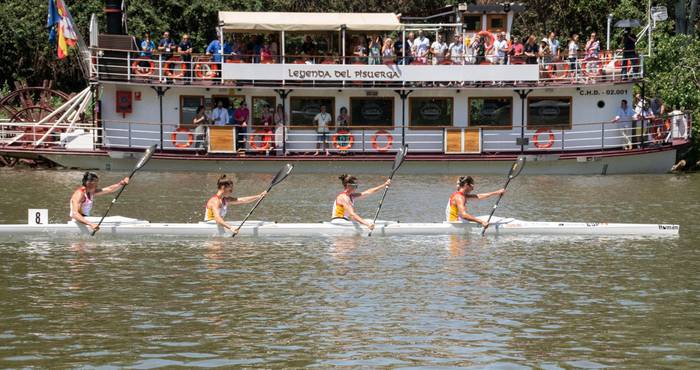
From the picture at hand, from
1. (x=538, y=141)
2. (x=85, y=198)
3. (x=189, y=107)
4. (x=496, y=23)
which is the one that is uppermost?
(x=496, y=23)

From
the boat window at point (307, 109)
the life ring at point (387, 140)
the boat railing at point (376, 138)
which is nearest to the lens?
the boat railing at point (376, 138)

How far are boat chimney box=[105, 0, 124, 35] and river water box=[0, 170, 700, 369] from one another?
10748 millimetres

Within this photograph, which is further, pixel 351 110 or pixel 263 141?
pixel 351 110

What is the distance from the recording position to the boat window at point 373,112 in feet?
119

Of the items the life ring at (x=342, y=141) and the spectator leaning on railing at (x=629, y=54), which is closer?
the spectator leaning on railing at (x=629, y=54)

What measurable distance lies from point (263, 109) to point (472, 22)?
716 cm

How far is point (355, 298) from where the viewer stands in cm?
1752

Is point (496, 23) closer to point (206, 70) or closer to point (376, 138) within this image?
point (376, 138)

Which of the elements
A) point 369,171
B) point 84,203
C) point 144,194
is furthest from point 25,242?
point 369,171

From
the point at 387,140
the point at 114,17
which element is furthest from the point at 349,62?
the point at 114,17

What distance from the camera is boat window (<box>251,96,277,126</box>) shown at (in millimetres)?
35969

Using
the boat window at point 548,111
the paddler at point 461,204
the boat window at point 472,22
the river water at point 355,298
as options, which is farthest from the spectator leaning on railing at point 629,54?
the paddler at point 461,204

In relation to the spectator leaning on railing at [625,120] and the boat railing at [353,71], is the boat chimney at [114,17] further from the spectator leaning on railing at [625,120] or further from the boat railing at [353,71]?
the spectator leaning on railing at [625,120]

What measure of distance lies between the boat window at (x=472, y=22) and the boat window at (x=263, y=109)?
21.4 ft
